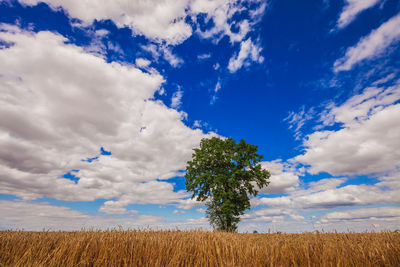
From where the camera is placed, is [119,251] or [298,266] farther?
[119,251]

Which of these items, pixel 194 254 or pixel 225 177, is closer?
pixel 194 254

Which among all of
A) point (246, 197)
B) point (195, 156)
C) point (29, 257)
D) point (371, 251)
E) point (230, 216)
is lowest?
point (29, 257)

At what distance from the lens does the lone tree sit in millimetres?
28156

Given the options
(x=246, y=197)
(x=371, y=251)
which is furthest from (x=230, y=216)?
(x=371, y=251)

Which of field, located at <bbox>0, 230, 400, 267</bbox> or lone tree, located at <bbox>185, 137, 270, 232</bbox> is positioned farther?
lone tree, located at <bbox>185, 137, 270, 232</bbox>

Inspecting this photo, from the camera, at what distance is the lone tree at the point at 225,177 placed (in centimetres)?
2816

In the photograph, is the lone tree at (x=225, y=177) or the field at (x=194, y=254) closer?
the field at (x=194, y=254)

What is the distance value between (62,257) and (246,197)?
993 inches

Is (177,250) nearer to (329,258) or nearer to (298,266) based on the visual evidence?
(298,266)

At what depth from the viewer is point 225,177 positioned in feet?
93.0

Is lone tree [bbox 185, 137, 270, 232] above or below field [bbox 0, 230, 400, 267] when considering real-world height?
above

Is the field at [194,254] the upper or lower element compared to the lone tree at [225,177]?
lower

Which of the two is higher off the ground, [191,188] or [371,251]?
[191,188]

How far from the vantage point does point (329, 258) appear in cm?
505
